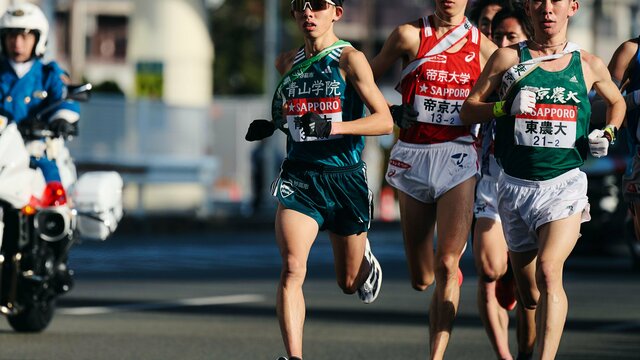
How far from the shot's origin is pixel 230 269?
21062 millimetres

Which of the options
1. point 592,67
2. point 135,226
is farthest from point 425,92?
point 135,226

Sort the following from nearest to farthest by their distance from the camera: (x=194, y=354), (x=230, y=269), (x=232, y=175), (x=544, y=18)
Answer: (x=544, y=18), (x=194, y=354), (x=230, y=269), (x=232, y=175)

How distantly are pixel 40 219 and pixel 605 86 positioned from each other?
487cm

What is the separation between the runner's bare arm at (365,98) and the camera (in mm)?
8812

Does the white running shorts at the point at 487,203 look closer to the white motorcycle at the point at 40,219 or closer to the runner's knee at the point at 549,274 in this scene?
the runner's knee at the point at 549,274

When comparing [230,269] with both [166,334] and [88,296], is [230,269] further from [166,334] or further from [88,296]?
[166,334]

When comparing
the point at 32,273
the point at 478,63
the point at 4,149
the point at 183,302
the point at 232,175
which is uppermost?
the point at 478,63

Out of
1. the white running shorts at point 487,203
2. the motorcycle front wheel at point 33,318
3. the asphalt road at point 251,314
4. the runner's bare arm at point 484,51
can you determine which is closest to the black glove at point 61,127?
the motorcycle front wheel at point 33,318

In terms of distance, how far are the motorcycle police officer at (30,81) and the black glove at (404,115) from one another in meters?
3.72

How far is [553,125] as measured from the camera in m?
8.67

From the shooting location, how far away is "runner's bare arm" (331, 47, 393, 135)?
8812 mm

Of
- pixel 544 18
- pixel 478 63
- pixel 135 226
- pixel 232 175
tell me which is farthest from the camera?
pixel 232 175

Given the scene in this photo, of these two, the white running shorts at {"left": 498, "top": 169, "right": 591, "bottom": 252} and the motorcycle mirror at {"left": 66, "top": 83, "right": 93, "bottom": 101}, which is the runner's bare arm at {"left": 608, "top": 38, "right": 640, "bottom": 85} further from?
the motorcycle mirror at {"left": 66, "top": 83, "right": 93, "bottom": 101}

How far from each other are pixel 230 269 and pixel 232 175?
23.3 m
